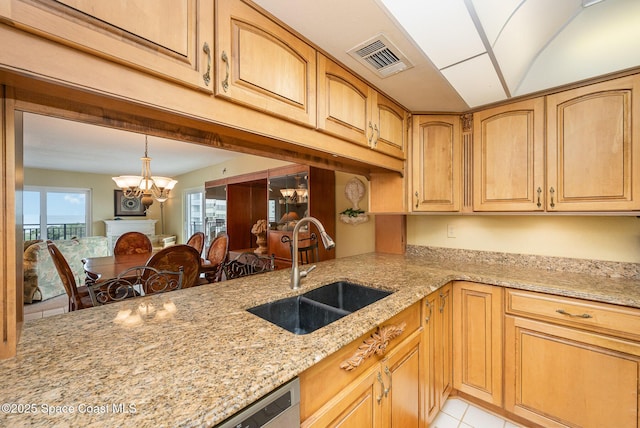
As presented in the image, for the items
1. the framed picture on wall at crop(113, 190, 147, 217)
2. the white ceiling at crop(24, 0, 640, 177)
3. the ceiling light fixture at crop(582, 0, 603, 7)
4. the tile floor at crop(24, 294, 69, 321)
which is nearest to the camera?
the white ceiling at crop(24, 0, 640, 177)

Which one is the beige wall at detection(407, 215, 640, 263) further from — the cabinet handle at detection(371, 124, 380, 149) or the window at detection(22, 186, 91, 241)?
the window at detection(22, 186, 91, 241)

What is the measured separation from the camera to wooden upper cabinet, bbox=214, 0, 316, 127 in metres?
0.91

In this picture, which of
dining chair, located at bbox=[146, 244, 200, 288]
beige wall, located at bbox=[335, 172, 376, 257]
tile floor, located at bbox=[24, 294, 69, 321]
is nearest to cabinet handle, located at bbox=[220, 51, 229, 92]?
dining chair, located at bbox=[146, 244, 200, 288]

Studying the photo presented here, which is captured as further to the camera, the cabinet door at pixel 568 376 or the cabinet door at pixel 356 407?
the cabinet door at pixel 568 376

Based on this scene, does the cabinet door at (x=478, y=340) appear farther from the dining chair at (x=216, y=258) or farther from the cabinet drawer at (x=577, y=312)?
the dining chair at (x=216, y=258)

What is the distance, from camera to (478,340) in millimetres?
1720

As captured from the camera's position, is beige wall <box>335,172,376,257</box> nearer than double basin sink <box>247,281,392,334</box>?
No

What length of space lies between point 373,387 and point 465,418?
118 centimetres

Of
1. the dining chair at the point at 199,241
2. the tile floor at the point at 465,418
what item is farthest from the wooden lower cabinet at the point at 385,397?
the dining chair at the point at 199,241

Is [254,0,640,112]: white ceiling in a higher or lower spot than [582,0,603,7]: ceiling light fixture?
lower

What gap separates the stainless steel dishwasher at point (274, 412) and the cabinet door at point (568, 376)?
5.07 feet

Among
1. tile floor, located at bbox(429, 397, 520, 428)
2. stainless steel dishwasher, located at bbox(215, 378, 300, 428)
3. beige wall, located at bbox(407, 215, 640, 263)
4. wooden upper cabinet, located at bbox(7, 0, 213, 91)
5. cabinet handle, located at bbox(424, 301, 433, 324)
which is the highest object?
wooden upper cabinet, located at bbox(7, 0, 213, 91)

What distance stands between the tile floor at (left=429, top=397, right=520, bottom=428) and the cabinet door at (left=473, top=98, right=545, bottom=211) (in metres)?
1.37

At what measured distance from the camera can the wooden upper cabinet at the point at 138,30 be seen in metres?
0.58
